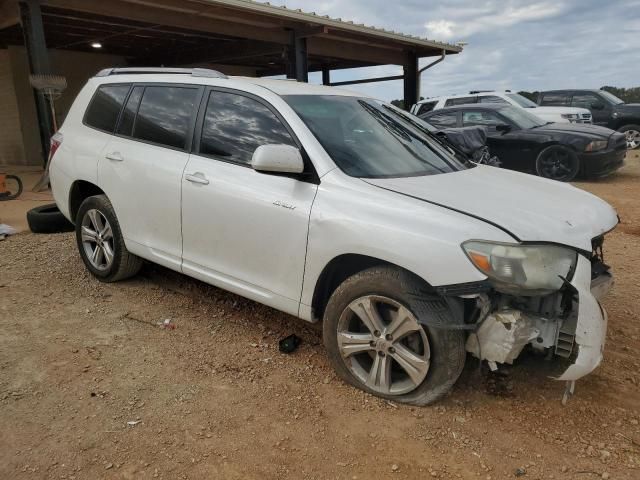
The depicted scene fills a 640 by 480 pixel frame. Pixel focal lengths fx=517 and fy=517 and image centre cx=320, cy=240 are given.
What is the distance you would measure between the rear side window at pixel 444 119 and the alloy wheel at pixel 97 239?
7.99 m

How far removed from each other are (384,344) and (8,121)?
48.3 feet

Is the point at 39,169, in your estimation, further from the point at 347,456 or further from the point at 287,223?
the point at 347,456

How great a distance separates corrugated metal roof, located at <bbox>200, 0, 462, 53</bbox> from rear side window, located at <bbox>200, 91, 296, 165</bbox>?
254 inches

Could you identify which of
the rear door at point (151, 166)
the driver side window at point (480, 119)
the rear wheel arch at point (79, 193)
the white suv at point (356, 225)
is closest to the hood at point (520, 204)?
the white suv at point (356, 225)

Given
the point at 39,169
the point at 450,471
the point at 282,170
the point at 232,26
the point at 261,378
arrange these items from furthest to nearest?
1. the point at 39,169
2. the point at 232,26
3. the point at 261,378
4. the point at 282,170
5. the point at 450,471

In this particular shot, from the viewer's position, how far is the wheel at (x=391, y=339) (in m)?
2.66

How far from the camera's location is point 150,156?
3932 millimetres

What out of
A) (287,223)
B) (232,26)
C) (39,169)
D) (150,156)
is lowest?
(39,169)

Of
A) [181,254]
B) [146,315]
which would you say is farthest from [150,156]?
[146,315]

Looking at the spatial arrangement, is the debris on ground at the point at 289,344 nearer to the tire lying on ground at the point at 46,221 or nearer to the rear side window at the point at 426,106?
the tire lying on ground at the point at 46,221

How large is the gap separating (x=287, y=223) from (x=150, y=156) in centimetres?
149

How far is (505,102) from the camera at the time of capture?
1288 centimetres

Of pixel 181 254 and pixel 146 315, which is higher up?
pixel 181 254

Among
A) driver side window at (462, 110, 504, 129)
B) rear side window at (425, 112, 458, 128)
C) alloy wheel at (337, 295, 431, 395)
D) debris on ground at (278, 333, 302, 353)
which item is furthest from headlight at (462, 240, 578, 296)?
rear side window at (425, 112, 458, 128)
